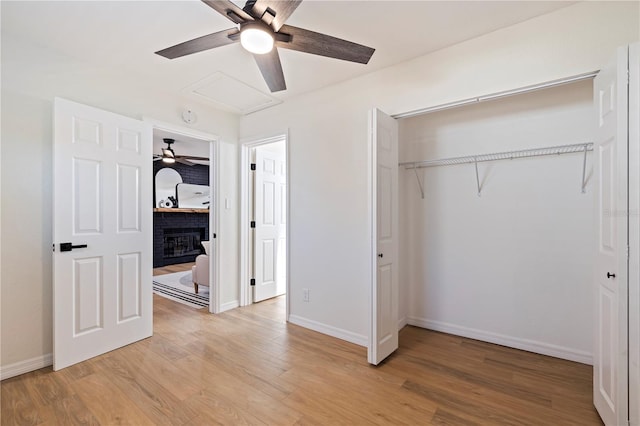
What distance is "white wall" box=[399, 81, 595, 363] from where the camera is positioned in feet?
7.85

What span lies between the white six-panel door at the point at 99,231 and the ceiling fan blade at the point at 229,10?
1.74m

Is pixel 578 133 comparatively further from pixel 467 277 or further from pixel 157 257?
pixel 157 257

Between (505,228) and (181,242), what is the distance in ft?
23.0

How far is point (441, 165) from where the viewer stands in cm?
305

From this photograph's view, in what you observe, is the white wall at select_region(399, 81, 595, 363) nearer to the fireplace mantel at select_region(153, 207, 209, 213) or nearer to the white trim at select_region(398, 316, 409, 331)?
the white trim at select_region(398, 316, 409, 331)

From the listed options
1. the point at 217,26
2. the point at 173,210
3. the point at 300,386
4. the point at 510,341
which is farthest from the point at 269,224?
the point at 173,210

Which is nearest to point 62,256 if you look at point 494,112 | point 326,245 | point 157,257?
point 326,245

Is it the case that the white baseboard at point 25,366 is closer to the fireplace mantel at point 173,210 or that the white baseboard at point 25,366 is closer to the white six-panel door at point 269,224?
the white six-panel door at point 269,224

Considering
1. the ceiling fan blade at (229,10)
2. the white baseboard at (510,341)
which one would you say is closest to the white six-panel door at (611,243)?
the white baseboard at (510,341)

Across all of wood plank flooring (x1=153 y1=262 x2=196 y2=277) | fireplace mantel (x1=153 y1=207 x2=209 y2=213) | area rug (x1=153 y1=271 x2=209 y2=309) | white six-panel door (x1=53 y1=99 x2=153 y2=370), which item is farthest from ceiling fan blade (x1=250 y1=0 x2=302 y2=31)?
fireplace mantel (x1=153 y1=207 x2=209 y2=213)

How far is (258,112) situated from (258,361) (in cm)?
284

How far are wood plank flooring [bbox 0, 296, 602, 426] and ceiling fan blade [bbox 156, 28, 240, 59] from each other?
7.52 ft

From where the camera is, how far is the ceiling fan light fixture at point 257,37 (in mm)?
1615

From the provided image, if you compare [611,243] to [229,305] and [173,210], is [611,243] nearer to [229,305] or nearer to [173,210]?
[229,305]
